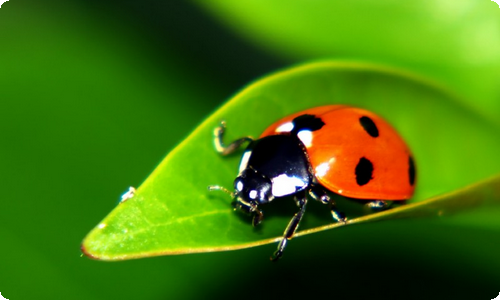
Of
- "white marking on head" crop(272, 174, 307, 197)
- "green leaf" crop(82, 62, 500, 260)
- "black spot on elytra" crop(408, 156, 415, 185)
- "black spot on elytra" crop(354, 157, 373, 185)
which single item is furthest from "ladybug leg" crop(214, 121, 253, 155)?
"black spot on elytra" crop(408, 156, 415, 185)

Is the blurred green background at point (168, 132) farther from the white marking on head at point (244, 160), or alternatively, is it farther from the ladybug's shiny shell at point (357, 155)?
the white marking on head at point (244, 160)

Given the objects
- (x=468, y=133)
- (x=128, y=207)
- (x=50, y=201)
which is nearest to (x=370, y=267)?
(x=468, y=133)

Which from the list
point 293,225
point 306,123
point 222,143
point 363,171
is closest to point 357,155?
point 363,171

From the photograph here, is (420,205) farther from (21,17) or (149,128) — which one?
(21,17)

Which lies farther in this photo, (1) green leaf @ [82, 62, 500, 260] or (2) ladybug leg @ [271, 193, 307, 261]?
(2) ladybug leg @ [271, 193, 307, 261]

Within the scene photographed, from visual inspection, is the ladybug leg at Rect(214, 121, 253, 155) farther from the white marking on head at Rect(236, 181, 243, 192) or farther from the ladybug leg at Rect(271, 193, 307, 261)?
the ladybug leg at Rect(271, 193, 307, 261)

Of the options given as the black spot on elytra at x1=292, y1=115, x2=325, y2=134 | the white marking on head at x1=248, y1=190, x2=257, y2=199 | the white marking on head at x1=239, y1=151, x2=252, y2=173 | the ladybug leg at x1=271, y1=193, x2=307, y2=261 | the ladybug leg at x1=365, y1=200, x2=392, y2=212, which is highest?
the black spot on elytra at x1=292, y1=115, x2=325, y2=134
